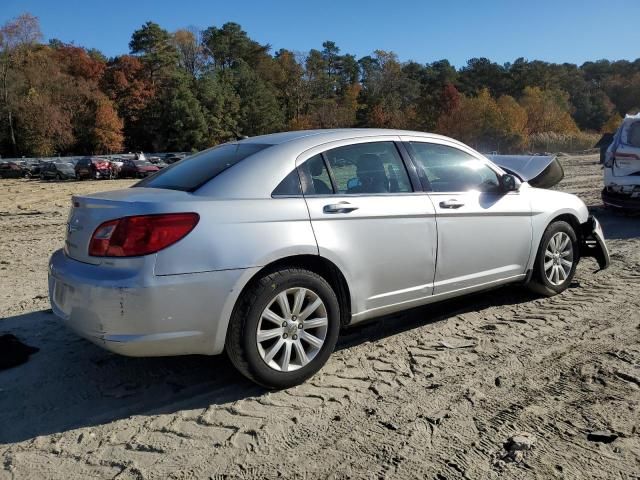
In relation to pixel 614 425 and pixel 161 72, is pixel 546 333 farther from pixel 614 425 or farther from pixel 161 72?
pixel 161 72

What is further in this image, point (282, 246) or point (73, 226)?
point (73, 226)

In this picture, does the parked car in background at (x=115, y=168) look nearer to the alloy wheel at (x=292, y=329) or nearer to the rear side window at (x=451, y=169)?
the rear side window at (x=451, y=169)

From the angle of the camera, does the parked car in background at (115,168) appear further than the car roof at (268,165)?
Yes

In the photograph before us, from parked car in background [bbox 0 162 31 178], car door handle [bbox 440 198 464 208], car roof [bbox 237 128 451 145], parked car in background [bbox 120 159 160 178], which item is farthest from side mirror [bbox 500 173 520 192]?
parked car in background [bbox 0 162 31 178]

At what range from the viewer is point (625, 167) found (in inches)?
371

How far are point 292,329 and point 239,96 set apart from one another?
266 ft

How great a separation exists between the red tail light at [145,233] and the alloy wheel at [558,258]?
3433mm

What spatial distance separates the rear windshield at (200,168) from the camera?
12.0 feet

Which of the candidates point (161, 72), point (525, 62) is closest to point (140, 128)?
point (161, 72)

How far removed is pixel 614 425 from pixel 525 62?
370 ft

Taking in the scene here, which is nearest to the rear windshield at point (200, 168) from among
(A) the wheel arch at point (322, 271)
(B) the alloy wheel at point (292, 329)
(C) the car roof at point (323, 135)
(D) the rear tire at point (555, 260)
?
(C) the car roof at point (323, 135)

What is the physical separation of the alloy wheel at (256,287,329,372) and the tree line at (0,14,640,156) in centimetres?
6054

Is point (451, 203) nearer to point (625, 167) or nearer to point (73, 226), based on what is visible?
point (73, 226)

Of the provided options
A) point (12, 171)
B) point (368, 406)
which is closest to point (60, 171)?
point (12, 171)
